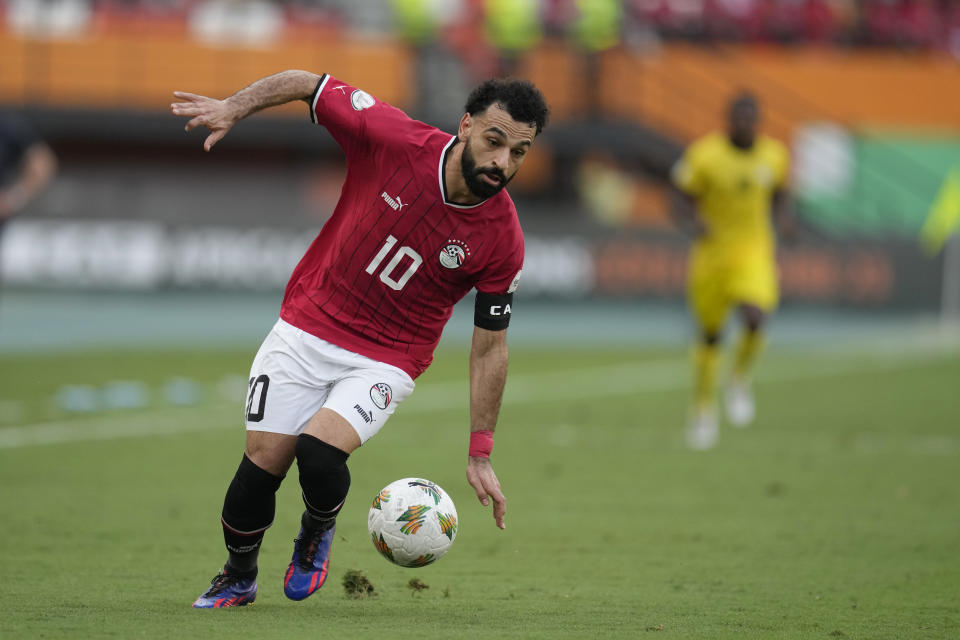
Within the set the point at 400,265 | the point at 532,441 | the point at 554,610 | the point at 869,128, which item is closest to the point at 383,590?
the point at 554,610

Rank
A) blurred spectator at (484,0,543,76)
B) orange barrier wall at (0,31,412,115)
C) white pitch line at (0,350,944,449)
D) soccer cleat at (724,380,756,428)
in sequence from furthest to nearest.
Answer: blurred spectator at (484,0,543,76)
orange barrier wall at (0,31,412,115)
soccer cleat at (724,380,756,428)
white pitch line at (0,350,944,449)

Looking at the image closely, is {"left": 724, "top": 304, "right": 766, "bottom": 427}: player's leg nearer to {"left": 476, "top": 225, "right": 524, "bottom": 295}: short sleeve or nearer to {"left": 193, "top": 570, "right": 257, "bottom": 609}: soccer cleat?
{"left": 476, "top": 225, "right": 524, "bottom": 295}: short sleeve

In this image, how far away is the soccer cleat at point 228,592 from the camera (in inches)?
219

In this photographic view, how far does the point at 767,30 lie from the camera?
28.9m

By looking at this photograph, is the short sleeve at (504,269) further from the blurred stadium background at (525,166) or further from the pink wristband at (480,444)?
the blurred stadium background at (525,166)

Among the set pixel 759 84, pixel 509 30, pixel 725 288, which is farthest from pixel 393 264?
pixel 759 84

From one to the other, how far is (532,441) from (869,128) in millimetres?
19332

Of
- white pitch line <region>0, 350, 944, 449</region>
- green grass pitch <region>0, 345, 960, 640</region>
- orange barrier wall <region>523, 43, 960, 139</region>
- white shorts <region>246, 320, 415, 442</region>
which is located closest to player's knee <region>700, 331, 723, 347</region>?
green grass pitch <region>0, 345, 960, 640</region>

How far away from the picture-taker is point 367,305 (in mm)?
5691

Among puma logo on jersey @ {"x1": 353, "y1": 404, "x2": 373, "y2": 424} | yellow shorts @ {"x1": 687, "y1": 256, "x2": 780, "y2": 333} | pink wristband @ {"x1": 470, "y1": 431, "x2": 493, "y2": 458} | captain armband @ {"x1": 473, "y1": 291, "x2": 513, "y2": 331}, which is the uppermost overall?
captain armband @ {"x1": 473, "y1": 291, "x2": 513, "y2": 331}

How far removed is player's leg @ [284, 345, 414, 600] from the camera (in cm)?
544

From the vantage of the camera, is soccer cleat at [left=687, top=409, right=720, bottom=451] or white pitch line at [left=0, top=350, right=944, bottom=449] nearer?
white pitch line at [left=0, top=350, right=944, bottom=449]

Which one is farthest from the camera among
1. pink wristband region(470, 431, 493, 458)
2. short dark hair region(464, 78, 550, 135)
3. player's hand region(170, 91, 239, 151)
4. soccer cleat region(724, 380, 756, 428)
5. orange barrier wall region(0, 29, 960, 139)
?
orange barrier wall region(0, 29, 960, 139)

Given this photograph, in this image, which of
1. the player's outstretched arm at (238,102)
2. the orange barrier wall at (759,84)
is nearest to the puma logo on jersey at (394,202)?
the player's outstretched arm at (238,102)
